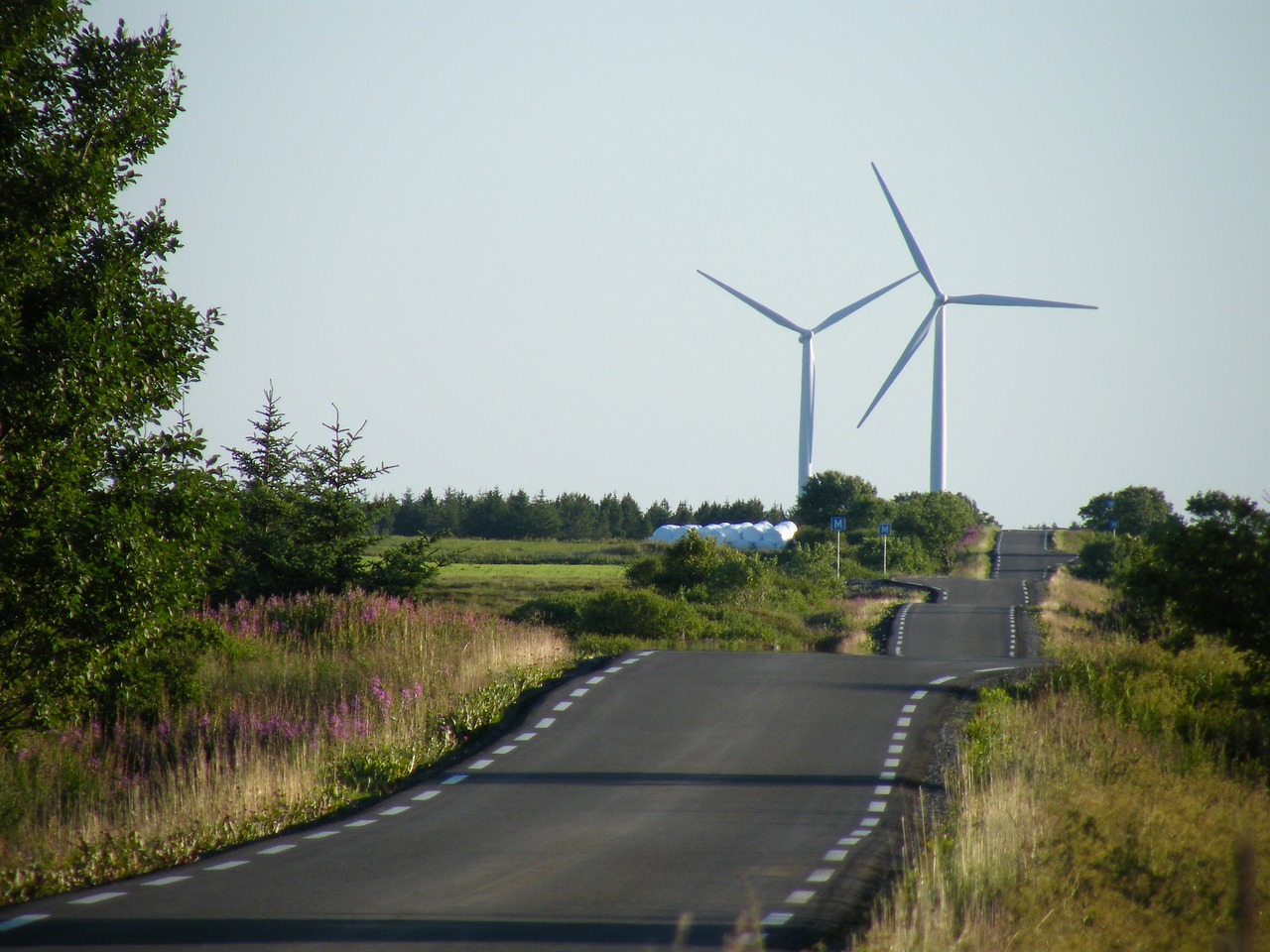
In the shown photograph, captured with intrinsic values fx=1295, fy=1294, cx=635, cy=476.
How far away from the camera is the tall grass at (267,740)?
429 inches

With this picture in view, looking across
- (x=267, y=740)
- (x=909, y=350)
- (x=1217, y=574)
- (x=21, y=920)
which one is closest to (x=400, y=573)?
(x=267, y=740)

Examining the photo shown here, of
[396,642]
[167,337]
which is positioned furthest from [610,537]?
[167,337]

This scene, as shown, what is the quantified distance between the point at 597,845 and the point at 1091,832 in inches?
159

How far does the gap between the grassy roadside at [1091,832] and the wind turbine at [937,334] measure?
180ft

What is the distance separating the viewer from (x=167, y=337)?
11875mm

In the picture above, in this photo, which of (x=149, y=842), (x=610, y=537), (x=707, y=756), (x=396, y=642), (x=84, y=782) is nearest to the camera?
(x=149, y=842)

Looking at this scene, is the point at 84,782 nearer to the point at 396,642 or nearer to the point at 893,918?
the point at 396,642

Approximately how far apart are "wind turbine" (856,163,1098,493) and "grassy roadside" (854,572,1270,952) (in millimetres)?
54914

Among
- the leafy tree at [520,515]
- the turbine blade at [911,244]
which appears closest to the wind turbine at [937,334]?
the turbine blade at [911,244]

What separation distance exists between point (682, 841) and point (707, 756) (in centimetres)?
439

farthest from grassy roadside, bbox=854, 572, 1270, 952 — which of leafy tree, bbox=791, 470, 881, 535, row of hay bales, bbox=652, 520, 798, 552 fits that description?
row of hay bales, bbox=652, 520, 798, 552

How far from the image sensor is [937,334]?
249 ft

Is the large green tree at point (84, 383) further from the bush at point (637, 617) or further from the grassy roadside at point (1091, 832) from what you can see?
the bush at point (637, 617)

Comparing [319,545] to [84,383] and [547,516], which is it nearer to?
[84,383]
